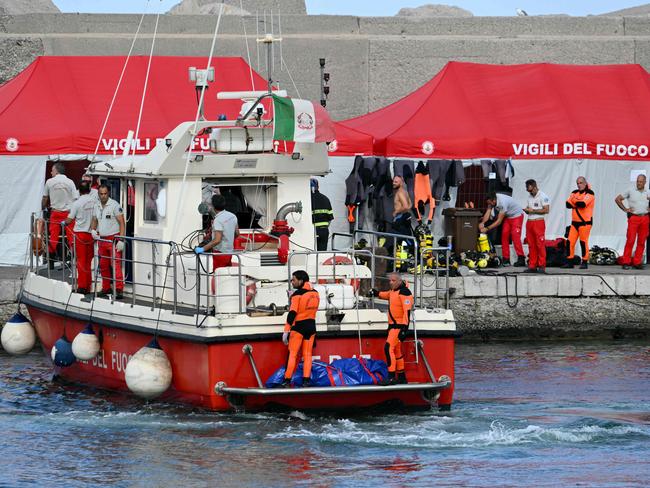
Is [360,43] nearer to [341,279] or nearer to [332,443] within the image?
[341,279]

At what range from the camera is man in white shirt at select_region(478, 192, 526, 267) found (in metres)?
21.5

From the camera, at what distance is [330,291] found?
13.5 meters

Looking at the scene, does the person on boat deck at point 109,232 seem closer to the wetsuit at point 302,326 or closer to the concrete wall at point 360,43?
the wetsuit at point 302,326

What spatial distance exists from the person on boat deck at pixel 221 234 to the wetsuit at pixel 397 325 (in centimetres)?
173

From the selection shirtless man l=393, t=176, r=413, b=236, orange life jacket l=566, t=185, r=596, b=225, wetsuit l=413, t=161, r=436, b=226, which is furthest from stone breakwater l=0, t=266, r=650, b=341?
wetsuit l=413, t=161, r=436, b=226

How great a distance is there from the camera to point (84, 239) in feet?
50.8

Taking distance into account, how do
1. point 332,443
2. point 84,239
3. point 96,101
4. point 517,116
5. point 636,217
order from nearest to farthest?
1. point 332,443
2. point 84,239
3. point 636,217
4. point 96,101
5. point 517,116

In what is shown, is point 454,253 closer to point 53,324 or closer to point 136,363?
point 53,324

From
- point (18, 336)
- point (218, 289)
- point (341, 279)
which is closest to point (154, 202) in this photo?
point (218, 289)

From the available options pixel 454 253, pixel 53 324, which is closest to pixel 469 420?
pixel 53 324

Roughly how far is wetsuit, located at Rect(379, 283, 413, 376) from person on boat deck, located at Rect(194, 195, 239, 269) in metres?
1.73

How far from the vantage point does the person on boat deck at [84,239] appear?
15.4m

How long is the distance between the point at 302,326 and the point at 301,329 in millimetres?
28

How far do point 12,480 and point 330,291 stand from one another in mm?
3456
